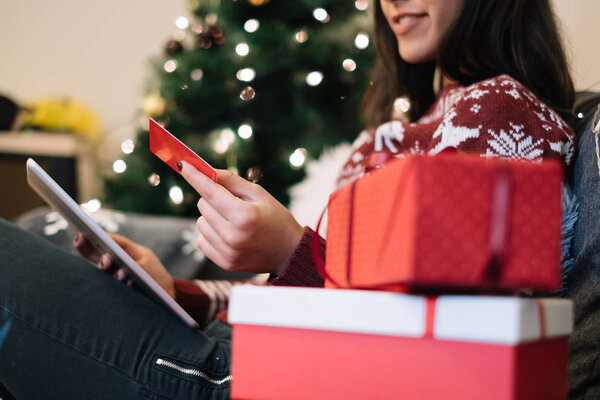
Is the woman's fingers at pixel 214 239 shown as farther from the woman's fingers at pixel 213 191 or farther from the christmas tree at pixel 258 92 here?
the christmas tree at pixel 258 92

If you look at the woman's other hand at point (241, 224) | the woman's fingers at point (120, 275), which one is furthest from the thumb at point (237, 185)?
the woman's fingers at point (120, 275)

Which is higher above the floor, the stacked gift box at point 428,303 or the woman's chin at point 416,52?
the woman's chin at point 416,52

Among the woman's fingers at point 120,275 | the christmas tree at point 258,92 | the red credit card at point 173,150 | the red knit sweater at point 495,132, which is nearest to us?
the red credit card at point 173,150

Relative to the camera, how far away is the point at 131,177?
2016 mm

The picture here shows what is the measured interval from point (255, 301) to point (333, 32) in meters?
1.60

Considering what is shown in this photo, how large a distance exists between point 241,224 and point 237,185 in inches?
1.8

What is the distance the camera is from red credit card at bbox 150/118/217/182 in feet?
1.94

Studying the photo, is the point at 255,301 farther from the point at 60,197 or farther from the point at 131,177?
the point at 131,177

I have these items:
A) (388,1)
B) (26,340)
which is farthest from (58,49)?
(26,340)

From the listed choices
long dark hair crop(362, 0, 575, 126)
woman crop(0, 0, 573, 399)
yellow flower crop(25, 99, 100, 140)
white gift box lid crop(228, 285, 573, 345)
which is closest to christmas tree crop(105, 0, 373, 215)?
yellow flower crop(25, 99, 100, 140)

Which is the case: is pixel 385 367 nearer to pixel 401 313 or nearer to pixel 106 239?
pixel 401 313

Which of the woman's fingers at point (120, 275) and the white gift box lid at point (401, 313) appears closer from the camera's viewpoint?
the white gift box lid at point (401, 313)

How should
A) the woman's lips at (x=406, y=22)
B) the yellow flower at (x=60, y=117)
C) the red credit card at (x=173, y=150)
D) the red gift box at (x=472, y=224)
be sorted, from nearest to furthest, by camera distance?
the red gift box at (x=472, y=224)
the red credit card at (x=173, y=150)
the woman's lips at (x=406, y=22)
the yellow flower at (x=60, y=117)

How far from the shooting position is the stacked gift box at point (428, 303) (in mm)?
404
